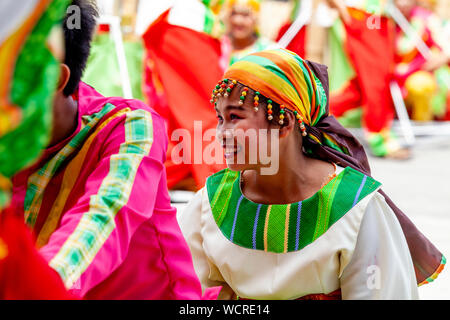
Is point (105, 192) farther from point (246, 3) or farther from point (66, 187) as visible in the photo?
point (246, 3)

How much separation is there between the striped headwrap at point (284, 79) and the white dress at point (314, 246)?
0.19 m

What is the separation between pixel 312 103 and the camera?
190 cm

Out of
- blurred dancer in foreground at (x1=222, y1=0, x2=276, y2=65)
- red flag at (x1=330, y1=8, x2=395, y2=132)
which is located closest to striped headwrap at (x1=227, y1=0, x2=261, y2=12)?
blurred dancer in foreground at (x1=222, y1=0, x2=276, y2=65)

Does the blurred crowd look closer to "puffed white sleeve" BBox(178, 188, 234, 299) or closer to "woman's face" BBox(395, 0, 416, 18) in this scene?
"woman's face" BBox(395, 0, 416, 18)

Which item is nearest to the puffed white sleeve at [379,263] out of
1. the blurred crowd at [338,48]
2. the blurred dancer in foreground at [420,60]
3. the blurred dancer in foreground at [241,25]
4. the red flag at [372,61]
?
the blurred crowd at [338,48]

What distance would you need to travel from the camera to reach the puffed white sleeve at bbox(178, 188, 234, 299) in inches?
76.2

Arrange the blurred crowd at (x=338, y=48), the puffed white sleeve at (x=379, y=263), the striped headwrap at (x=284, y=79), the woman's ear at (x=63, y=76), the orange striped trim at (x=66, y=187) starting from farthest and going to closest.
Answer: the blurred crowd at (x=338, y=48), the striped headwrap at (x=284, y=79), the puffed white sleeve at (x=379, y=263), the orange striped trim at (x=66, y=187), the woman's ear at (x=63, y=76)

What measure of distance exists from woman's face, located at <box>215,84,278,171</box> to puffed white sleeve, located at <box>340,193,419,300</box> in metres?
0.29

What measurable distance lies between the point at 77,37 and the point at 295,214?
0.72 meters

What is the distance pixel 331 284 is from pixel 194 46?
2.75m

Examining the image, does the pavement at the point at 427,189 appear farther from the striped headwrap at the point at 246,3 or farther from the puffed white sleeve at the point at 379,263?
the striped headwrap at the point at 246,3

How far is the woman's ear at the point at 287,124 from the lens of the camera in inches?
72.1
